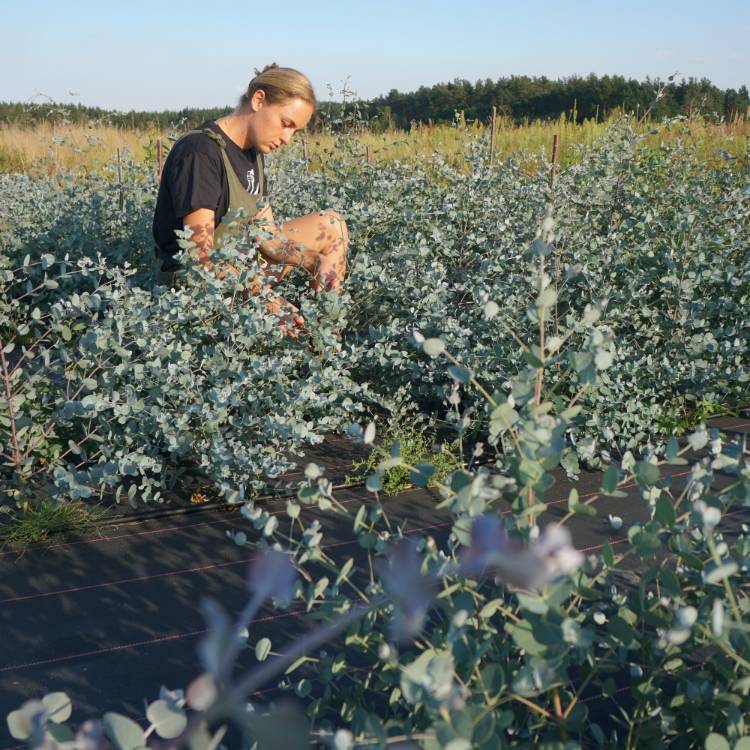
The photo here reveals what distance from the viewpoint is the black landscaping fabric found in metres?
1.85

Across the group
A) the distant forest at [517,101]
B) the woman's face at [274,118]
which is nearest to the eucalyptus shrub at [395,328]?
the woman's face at [274,118]

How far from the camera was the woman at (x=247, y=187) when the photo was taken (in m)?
3.16

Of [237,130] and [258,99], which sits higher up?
[258,99]

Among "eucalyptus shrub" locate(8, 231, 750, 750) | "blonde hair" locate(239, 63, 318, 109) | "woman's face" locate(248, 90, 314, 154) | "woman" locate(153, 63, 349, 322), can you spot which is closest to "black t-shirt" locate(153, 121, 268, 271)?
"woman" locate(153, 63, 349, 322)

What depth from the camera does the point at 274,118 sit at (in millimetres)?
3264

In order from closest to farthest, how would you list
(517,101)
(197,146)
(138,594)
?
(138,594)
(197,146)
(517,101)

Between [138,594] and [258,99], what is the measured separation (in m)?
1.95

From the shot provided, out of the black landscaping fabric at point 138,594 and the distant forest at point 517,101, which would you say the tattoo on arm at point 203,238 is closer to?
the black landscaping fabric at point 138,594

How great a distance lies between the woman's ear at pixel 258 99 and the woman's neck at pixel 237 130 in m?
0.12

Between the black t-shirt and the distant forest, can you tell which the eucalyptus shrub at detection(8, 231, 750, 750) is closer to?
the black t-shirt

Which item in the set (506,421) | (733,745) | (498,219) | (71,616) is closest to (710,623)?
(733,745)

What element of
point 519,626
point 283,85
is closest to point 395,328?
point 283,85

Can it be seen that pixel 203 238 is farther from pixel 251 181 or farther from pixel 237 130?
pixel 237 130

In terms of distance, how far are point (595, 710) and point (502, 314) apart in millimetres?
1648
